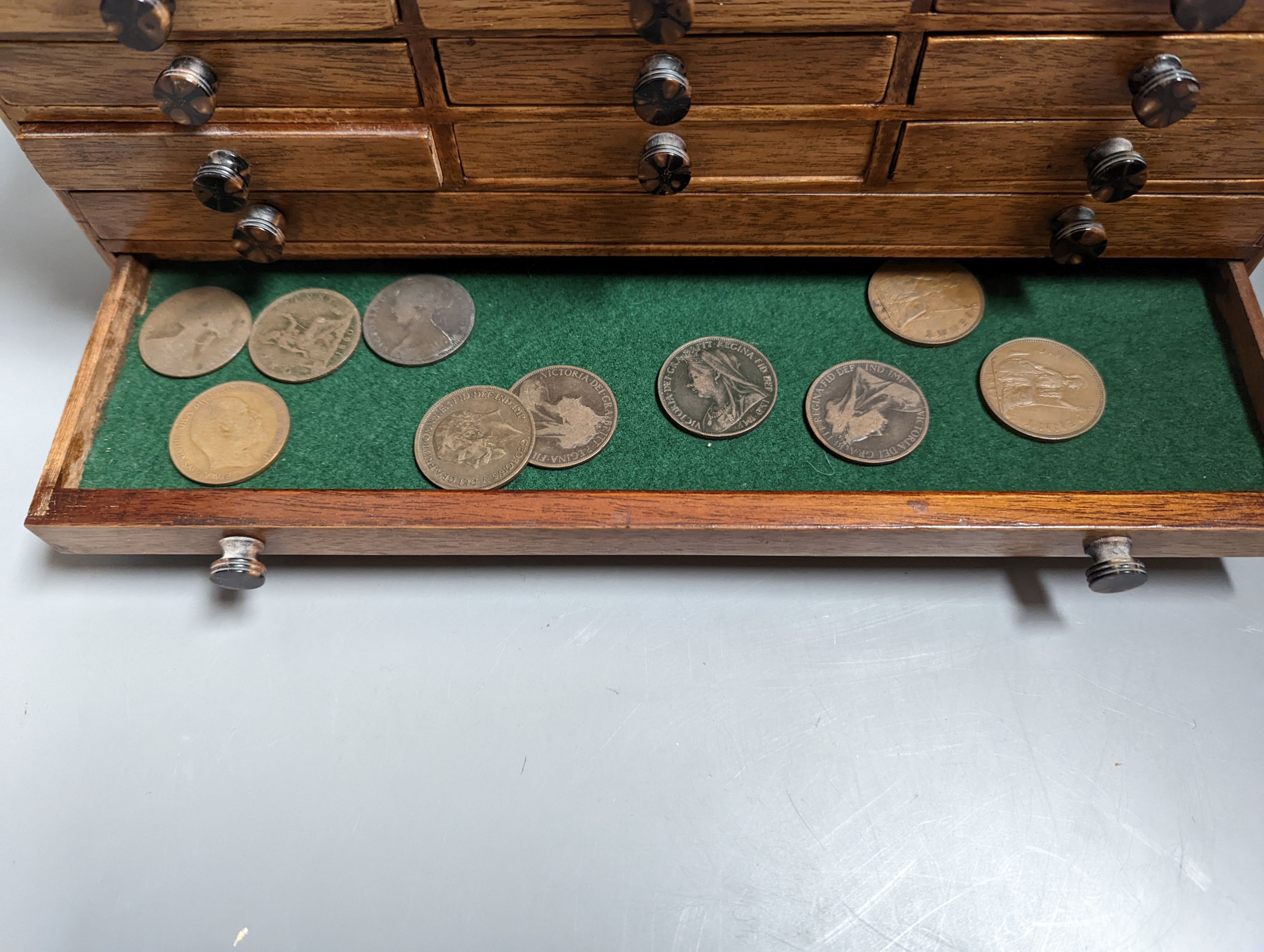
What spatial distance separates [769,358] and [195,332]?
107 centimetres

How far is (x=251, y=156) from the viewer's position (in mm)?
1362

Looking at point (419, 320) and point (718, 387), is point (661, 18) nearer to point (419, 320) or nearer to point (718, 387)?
point (718, 387)

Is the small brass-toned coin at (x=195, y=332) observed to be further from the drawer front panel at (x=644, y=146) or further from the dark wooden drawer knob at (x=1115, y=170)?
the dark wooden drawer knob at (x=1115, y=170)

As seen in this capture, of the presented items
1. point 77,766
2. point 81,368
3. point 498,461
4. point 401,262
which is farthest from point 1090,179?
point 77,766

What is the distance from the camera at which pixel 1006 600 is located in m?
1.53

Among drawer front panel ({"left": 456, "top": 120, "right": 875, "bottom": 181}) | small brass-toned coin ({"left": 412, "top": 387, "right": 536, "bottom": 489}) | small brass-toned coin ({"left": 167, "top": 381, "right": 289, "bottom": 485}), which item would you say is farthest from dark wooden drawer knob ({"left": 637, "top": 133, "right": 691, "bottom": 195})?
small brass-toned coin ({"left": 167, "top": 381, "right": 289, "bottom": 485})

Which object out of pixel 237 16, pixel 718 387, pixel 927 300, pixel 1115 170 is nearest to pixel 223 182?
pixel 237 16

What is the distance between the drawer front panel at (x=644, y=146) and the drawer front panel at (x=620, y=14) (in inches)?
6.7

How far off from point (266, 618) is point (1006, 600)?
1.30 m

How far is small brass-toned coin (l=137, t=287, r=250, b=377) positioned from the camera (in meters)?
1.60

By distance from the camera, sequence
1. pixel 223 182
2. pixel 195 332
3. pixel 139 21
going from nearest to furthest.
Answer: pixel 139 21, pixel 223 182, pixel 195 332

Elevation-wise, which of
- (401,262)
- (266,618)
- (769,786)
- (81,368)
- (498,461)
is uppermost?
(401,262)

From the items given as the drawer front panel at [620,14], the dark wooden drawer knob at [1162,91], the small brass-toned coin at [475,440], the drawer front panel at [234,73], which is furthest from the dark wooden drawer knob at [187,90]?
the dark wooden drawer knob at [1162,91]

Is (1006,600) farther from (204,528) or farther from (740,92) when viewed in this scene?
(204,528)
